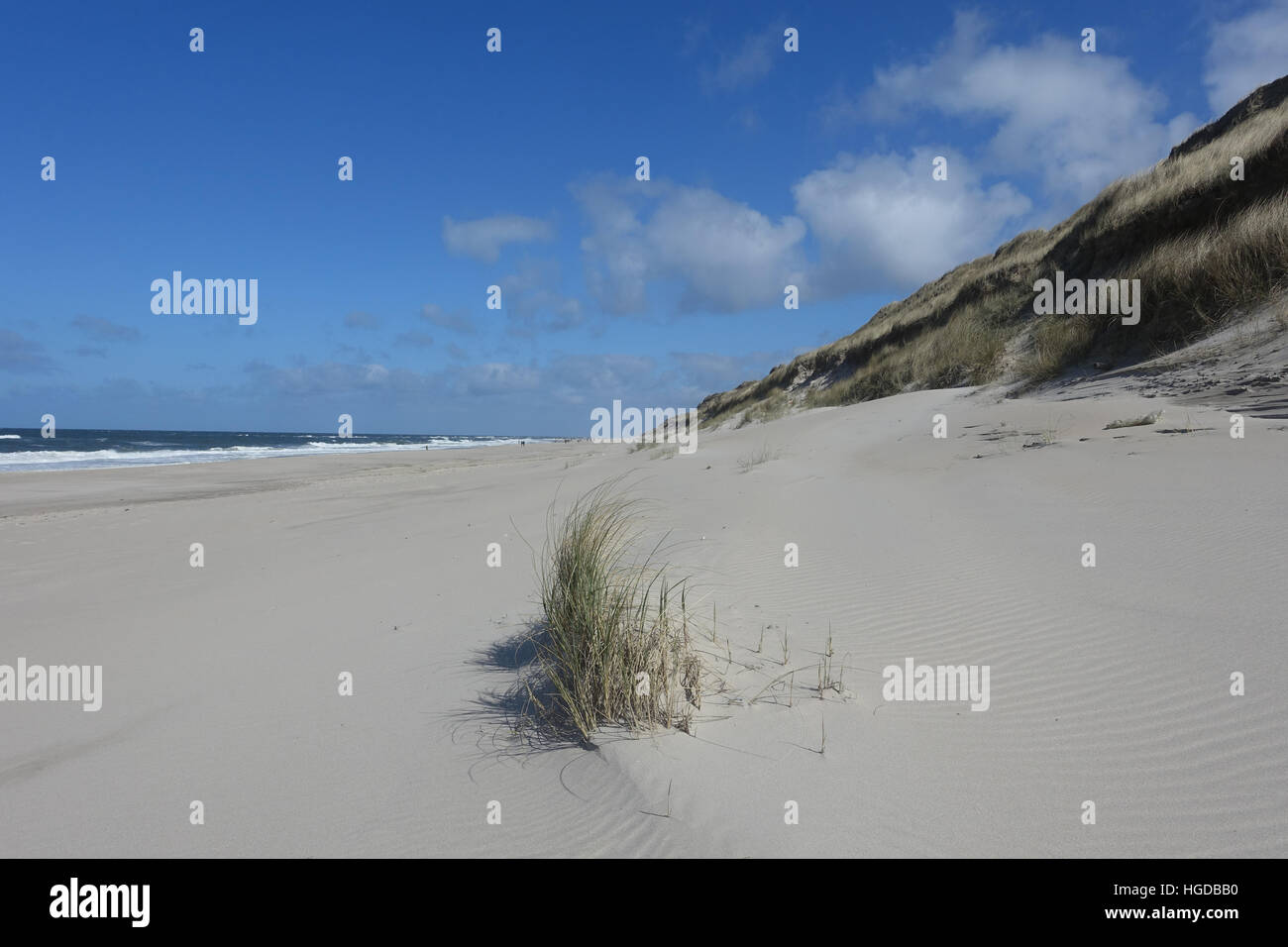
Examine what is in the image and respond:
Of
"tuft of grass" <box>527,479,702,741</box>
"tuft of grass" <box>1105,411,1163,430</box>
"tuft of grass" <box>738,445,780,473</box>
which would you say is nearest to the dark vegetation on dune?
"tuft of grass" <box>1105,411,1163,430</box>

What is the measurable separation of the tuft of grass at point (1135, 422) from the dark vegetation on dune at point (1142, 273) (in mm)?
2852

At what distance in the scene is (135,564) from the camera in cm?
699

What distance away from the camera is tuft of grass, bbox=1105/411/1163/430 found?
682 centimetres

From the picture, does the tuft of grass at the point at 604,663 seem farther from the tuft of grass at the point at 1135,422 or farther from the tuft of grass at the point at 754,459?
the tuft of grass at the point at 754,459

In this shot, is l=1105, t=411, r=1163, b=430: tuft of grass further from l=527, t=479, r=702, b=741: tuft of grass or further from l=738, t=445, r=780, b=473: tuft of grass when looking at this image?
l=527, t=479, r=702, b=741: tuft of grass

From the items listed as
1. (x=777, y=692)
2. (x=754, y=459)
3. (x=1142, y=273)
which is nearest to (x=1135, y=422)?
(x=754, y=459)

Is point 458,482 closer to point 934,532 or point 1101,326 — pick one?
point 934,532

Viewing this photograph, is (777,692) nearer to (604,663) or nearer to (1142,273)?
(604,663)

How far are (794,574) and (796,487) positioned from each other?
11.3 feet

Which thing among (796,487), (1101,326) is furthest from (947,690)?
(1101,326)

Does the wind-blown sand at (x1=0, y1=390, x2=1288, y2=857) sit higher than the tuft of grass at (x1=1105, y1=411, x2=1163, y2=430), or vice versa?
the tuft of grass at (x1=1105, y1=411, x2=1163, y2=430)

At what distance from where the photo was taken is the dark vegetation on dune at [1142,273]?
9.27 meters

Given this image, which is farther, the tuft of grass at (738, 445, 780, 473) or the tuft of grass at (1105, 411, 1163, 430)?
the tuft of grass at (738, 445, 780, 473)

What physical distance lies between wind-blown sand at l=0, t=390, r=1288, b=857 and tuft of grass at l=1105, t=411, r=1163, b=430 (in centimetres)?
19
